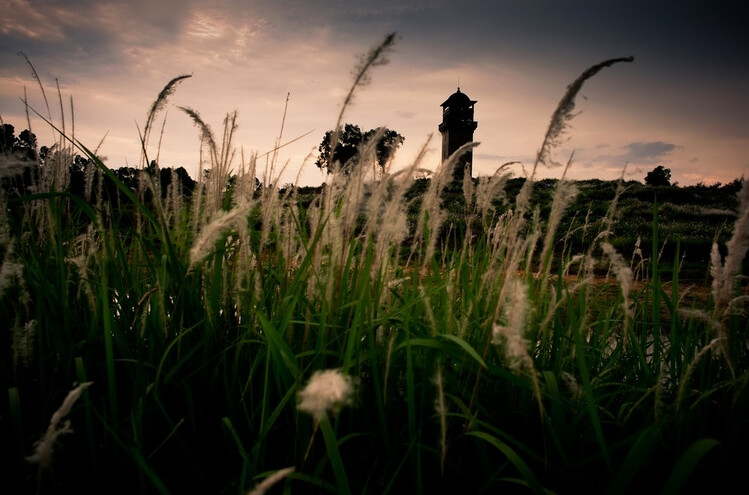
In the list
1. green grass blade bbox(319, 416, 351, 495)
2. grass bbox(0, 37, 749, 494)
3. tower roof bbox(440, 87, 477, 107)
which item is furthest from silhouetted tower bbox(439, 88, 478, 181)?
green grass blade bbox(319, 416, 351, 495)

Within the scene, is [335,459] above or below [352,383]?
below

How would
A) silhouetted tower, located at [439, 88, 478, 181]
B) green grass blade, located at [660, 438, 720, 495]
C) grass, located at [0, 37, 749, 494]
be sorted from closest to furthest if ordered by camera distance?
green grass blade, located at [660, 438, 720, 495]
grass, located at [0, 37, 749, 494]
silhouetted tower, located at [439, 88, 478, 181]

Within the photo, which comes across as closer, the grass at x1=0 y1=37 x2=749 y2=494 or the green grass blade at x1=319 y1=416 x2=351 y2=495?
the green grass blade at x1=319 y1=416 x2=351 y2=495

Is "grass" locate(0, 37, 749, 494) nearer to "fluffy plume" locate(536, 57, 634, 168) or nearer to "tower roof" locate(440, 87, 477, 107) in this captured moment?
"fluffy plume" locate(536, 57, 634, 168)

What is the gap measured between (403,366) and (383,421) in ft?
1.06

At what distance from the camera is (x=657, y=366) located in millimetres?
1799

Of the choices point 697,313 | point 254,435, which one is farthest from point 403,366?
point 697,313

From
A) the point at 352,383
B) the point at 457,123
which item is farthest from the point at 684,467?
the point at 457,123

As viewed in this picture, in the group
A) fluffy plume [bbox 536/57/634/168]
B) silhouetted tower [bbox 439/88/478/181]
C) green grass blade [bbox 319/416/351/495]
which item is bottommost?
green grass blade [bbox 319/416/351/495]

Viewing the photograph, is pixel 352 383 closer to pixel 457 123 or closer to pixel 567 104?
pixel 567 104

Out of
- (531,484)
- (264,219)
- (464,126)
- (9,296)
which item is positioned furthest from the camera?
(464,126)

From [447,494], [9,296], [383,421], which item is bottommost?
[447,494]

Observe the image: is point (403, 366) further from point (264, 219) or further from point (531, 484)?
point (264, 219)

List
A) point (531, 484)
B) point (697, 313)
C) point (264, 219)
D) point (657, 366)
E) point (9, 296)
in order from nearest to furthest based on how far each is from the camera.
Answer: point (531, 484) → point (697, 313) → point (264, 219) → point (9, 296) → point (657, 366)
